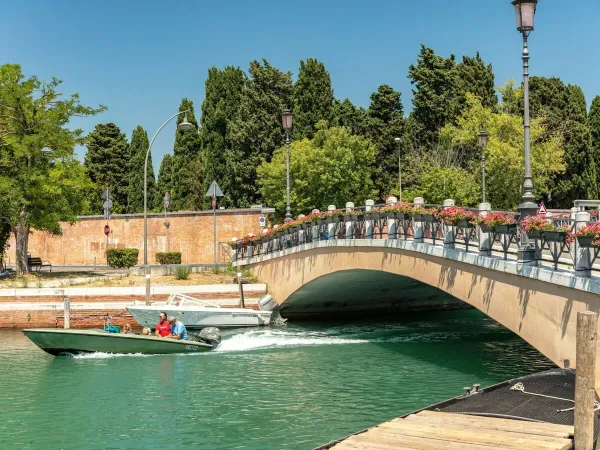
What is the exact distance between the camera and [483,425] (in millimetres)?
11820

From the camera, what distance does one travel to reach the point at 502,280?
18953mm

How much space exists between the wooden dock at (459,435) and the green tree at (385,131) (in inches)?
2063

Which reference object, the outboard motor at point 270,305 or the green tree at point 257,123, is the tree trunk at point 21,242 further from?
the green tree at point 257,123

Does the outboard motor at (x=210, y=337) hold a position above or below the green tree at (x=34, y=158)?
below

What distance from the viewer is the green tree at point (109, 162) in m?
81.6

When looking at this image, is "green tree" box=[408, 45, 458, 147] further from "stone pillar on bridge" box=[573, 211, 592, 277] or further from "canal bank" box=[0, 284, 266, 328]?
"stone pillar on bridge" box=[573, 211, 592, 277]

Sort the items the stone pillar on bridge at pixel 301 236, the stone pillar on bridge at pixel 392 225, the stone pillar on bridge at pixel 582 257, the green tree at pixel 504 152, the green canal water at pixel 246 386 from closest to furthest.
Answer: the stone pillar on bridge at pixel 582 257, the green canal water at pixel 246 386, the stone pillar on bridge at pixel 392 225, the stone pillar on bridge at pixel 301 236, the green tree at pixel 504 152

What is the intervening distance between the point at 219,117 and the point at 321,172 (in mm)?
17505

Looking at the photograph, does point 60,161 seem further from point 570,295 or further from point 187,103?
point 187,103

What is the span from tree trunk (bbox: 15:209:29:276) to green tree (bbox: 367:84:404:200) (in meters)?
31.5

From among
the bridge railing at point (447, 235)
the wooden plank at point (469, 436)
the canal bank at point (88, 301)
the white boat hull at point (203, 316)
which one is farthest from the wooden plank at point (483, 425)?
the canal bank at point (88, 301)

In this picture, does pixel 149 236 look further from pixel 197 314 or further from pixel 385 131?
pixel 197 314

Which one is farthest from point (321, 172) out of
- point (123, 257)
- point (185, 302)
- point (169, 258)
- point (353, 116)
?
point (185, 302)

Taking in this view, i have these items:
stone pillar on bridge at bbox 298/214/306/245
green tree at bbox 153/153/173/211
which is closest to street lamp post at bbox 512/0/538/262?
stone pillar on bridge at bbox 298/214/306/245
